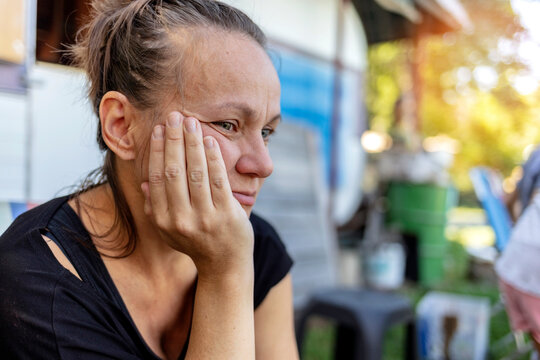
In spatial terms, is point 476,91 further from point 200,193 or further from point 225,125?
point 200,193

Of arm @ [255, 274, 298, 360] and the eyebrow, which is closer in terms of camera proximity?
the eyebrow

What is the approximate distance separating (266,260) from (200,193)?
20.1 inches

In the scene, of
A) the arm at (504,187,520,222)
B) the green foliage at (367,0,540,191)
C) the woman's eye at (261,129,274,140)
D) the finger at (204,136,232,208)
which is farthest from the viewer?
the green foliage at (367,0,540,191)

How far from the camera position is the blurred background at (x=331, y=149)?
269 centimetres

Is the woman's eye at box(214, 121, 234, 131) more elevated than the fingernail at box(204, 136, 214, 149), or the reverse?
the woman's eye at box(214, 121, 234, 131)

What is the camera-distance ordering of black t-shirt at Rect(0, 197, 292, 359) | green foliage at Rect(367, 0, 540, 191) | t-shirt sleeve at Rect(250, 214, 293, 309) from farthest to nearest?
green foliage at Rect(367, 0, 540, 191) → t-shirt sleeve at Rect(250, 214, 293, 309) → black t-shirt at Rect(0, 197, 292, 359)

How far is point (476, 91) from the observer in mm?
17250

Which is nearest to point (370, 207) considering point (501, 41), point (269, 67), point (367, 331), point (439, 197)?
point (439, 197)

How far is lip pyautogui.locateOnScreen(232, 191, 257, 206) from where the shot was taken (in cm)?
122

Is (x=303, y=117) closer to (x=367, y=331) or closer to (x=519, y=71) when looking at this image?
(x=367, y=331)

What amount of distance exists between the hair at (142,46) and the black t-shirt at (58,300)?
0.13 metres

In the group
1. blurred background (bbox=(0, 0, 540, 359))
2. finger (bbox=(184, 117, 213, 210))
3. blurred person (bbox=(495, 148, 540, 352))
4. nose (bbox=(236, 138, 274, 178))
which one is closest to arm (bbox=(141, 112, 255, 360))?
finger (bbox=(184, 117, 213, 210))

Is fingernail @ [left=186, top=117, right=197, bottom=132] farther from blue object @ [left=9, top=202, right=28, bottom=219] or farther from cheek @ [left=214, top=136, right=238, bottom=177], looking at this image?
blue object @ [left=9, top=202, right=28, bottom=219]

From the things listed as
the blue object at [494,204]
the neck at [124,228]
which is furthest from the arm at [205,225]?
the blue object at [494,204]
